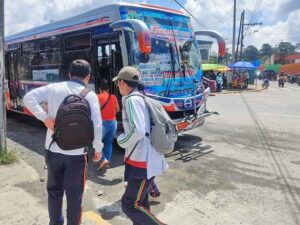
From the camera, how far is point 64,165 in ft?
11.6

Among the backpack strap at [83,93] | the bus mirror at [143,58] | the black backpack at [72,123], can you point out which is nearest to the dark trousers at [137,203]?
the black backpack at [72,123]

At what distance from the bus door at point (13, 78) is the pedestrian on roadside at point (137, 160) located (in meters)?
9.90

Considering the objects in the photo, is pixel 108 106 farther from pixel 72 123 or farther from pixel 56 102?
pixel 72 123

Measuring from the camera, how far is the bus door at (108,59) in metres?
7.74

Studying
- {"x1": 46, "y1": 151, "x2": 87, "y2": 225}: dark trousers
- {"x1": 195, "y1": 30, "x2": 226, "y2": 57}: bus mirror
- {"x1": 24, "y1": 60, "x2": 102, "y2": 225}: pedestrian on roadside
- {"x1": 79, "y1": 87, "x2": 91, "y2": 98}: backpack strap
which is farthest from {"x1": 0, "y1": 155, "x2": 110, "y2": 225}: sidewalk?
{"x1": 195, "y1": 30, "x2": 226, "y2": 57}: bus mirror

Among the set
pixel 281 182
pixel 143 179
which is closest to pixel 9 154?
pixel 143 179

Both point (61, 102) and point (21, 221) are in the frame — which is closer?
point (61, 102)

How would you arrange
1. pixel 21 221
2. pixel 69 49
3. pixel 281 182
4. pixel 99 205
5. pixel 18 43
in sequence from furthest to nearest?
1. pixel 18 43
2. pixel 69 49
3. pixel 281 182
4. pixel 99 205
5. pixel 21 221

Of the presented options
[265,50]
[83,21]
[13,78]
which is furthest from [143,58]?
[265,50]

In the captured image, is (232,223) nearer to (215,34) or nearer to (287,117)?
(215,34)

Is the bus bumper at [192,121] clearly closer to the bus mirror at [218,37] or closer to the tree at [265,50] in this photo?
the bus mirror at [218,37]

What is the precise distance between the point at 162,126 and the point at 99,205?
7.23 feet

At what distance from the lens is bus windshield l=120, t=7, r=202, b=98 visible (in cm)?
768

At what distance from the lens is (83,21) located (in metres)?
8.68
